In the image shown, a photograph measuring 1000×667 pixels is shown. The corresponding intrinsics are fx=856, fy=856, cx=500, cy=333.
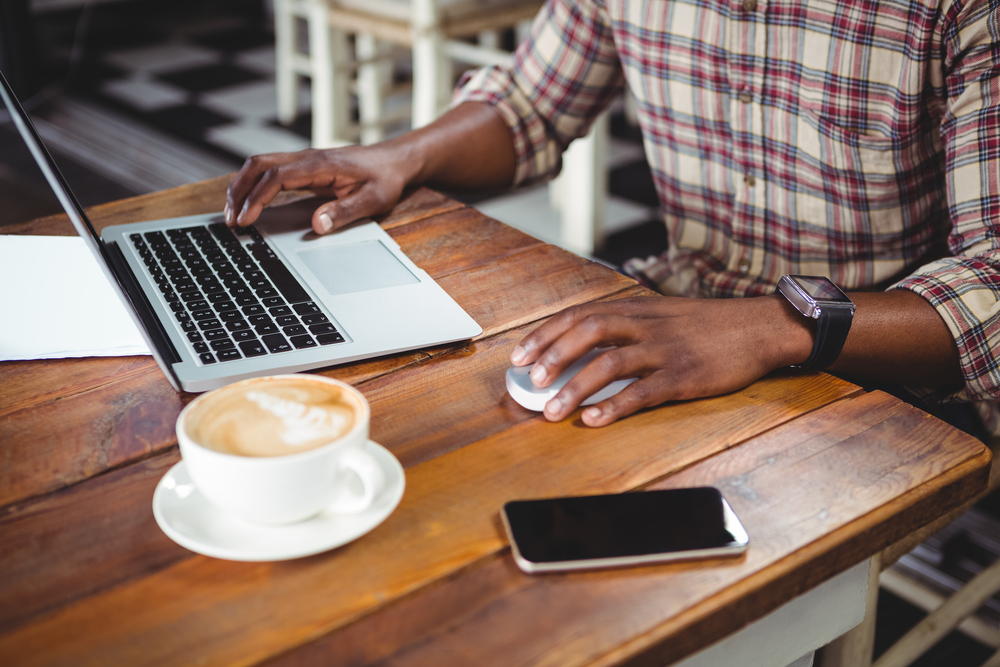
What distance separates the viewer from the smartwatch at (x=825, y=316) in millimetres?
661

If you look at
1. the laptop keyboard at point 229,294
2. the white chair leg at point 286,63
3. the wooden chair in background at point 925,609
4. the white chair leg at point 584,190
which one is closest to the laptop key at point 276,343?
the laptop keyboard at point 229,294

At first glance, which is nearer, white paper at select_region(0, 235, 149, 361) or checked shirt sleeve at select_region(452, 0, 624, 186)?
white paper at select_region(0, 235, 149, 361)

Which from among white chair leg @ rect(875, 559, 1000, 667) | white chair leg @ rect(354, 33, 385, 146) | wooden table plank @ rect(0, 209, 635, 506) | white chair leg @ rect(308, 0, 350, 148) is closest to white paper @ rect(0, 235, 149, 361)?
wooden table plank @ rect(0, 209, 635, 506)

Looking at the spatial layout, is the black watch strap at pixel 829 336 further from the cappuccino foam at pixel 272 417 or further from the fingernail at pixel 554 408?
the cappuccino foam at pixel 272 417

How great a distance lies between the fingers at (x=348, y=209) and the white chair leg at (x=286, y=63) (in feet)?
7.49

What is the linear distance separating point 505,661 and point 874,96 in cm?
76

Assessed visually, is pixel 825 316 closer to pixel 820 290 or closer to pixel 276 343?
pixel 820 290

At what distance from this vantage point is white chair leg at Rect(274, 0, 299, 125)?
2940 millimetres

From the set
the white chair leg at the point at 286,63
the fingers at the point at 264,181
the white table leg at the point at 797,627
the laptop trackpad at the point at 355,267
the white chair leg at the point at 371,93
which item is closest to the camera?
the white table leg at the point at 797,627

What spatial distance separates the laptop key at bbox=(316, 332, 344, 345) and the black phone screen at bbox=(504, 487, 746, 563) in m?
0.23

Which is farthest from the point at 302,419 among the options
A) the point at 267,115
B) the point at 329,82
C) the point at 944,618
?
the point at 267,115

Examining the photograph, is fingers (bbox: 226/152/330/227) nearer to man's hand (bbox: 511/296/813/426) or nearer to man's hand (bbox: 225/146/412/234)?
man's hand (bbox: 225/146/412/234)

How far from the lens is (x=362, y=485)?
493mm

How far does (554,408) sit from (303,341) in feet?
0.66
